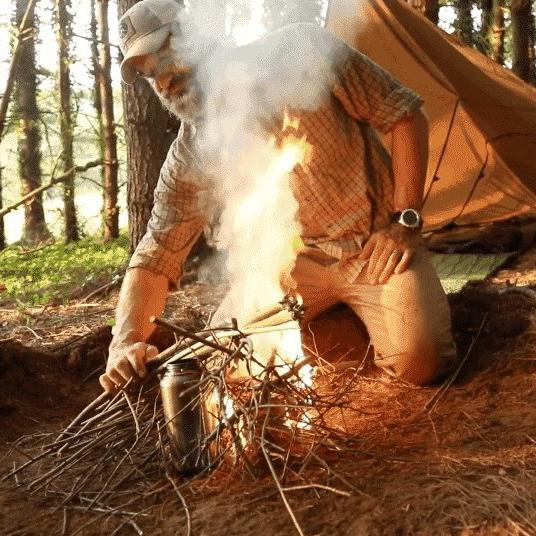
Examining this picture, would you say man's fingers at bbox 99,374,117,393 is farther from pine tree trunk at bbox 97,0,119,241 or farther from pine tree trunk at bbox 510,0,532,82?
pine tree trunk at bbox 97,0,119,241

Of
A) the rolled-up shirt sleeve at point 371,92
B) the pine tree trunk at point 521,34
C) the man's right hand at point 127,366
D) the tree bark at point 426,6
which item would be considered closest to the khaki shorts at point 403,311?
the rolled-up shirt sleeve at point 371,92

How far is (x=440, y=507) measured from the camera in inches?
60.6

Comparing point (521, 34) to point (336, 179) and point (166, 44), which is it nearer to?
point (336, 179)

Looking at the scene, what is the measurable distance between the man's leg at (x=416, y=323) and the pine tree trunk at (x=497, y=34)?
6.48 m

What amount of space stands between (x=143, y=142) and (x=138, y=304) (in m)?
2.39

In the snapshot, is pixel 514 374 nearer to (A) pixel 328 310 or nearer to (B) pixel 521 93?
(A) pixel 328 310

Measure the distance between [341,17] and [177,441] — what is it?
3.67 metres

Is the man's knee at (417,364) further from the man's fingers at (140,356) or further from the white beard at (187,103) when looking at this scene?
the white beard at (187,103)

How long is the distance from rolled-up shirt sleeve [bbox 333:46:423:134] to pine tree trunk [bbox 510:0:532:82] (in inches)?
199

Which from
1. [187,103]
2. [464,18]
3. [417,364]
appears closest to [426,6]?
[464,18]

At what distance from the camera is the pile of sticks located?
1839mm

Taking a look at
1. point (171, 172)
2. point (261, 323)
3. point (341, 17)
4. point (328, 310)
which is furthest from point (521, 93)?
point (261, 323)

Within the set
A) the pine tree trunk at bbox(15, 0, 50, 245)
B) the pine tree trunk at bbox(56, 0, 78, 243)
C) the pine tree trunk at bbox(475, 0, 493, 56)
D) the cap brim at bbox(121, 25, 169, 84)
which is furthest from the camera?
the pine tree trunk at bbox(15, 0, 50, 245)

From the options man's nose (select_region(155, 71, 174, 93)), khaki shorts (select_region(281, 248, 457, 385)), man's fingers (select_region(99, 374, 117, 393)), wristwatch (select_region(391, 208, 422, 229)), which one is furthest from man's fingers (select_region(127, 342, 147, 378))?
wristwatch (select_region(391, 208, 422, 229))
